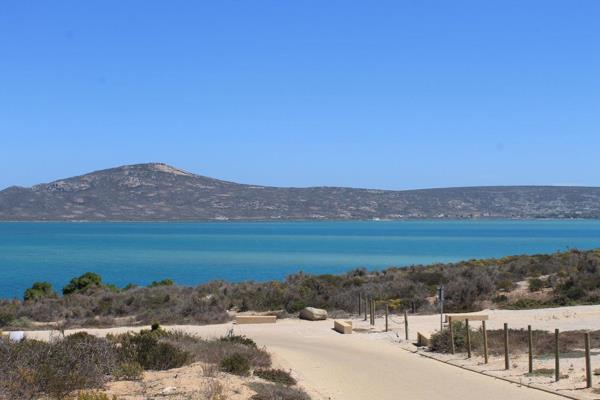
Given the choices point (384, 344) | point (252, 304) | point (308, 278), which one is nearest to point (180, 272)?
point (308, 278)

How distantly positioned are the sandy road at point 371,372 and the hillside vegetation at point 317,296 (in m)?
6.95

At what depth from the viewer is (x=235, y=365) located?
15.1m

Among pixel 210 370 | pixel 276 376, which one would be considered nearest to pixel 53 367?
pixel 210 370

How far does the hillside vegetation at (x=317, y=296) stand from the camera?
3269cm

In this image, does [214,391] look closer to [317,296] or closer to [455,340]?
[455,340]

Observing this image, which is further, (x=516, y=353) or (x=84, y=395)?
(x=516, y=353)

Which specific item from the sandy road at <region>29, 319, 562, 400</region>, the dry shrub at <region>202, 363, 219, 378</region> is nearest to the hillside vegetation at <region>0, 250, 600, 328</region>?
the sandy road at <region>29, 319, 562, 400</region>

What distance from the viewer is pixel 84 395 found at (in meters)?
10.5

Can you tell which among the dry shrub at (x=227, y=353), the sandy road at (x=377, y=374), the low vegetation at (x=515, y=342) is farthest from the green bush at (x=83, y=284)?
the dry shrub at (x=227, y=353)

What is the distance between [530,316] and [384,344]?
851cm

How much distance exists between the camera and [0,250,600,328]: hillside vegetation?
107ft

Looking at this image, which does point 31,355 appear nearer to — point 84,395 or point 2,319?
point 84,395

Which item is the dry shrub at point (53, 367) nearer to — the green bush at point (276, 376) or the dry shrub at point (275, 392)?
the dry shrub at point (275, 392)

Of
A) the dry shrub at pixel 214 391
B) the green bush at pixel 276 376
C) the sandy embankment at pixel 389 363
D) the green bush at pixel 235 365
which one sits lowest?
the sandy embankment at pixel 389 363
